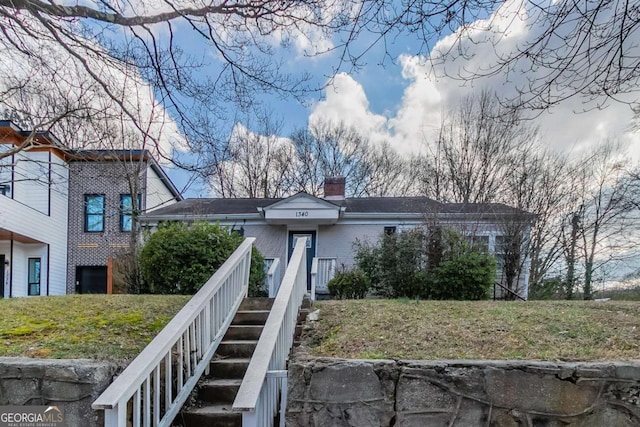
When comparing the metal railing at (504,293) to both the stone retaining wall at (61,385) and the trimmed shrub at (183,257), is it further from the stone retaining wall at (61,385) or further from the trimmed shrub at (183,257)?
the stone retaining wall at (61,385)

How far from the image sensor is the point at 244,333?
422 centimetres

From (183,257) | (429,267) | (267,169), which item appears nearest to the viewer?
(183,257)

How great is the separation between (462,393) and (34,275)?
16472 millimetres

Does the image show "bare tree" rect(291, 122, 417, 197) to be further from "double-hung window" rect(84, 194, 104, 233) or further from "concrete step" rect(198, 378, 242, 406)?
"concrete step" rect(198, 378, 242, 406)

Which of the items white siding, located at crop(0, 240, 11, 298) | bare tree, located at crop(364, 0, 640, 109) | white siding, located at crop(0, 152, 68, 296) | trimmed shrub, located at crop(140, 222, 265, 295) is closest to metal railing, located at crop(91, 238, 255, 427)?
trimmed shrub, located at crop(140, 222, 265, 295)

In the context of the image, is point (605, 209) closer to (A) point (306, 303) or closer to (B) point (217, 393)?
(A) point (306, 303)

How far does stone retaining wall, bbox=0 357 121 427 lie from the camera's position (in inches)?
102

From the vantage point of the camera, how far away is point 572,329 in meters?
3.77

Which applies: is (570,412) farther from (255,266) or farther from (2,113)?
(2,113)

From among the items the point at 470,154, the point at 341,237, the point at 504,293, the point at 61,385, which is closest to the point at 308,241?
the point at 341,237

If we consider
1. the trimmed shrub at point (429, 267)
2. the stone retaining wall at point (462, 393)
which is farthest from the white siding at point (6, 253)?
the stone retaining wall at point (462, 393)

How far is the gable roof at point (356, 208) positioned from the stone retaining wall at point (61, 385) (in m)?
8.34

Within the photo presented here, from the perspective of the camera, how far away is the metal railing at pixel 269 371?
7.27 ft
